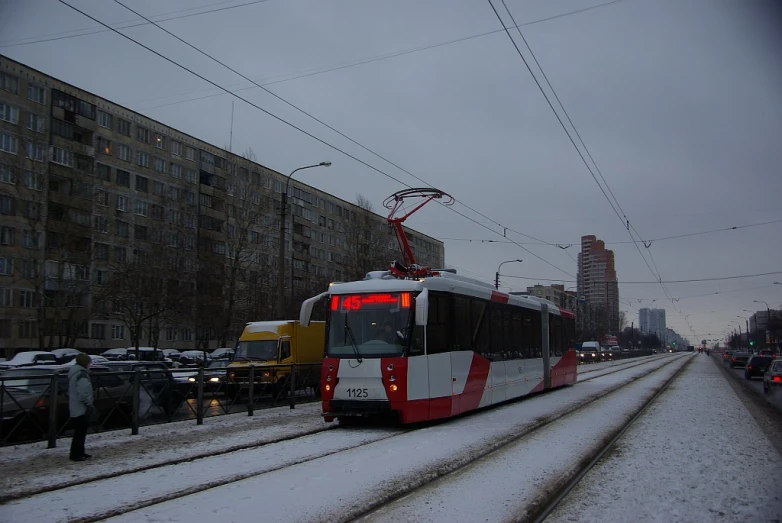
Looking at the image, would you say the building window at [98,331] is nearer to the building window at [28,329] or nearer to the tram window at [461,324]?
the building window at [28,329]

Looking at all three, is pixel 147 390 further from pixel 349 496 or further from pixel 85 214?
pixel 85 214

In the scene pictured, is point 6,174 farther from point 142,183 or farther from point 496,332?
point 496,332

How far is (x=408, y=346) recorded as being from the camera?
1302cm

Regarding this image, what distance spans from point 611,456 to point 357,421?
620cm

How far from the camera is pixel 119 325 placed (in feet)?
187

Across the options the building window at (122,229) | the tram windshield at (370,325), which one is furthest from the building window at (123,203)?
the tram windshield at (370,325)

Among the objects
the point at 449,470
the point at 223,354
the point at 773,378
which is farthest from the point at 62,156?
the point at 449,470

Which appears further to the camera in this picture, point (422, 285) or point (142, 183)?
point (142, 183)

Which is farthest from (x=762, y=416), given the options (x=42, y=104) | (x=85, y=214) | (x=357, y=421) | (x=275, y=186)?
(x=275, y=186)

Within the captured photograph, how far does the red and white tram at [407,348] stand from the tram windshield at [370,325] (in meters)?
0.02

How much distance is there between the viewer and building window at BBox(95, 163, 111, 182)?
5502cm

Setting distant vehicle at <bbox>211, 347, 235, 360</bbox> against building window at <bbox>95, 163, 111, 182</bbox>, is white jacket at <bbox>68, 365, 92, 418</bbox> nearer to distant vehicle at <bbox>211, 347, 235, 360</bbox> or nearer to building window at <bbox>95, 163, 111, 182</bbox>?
distant vehicle at <bbox>211, 347, 235, 360</bbox>

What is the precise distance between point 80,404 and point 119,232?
4986 cm

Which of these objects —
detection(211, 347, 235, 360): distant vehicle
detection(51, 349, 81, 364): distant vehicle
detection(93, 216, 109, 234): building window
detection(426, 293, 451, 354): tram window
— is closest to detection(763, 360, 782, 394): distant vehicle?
detection(426, 293, 451, 354): tram window
